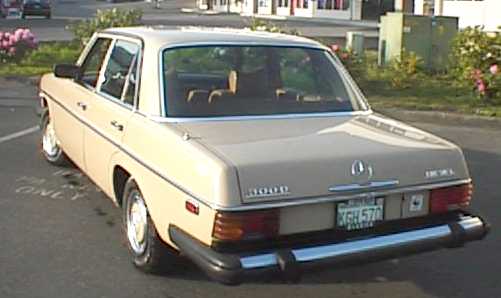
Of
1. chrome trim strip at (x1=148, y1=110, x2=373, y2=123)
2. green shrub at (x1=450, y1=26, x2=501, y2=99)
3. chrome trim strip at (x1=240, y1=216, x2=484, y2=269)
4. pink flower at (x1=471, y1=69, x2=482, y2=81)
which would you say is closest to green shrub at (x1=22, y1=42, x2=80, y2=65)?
green shrub at (x1=450, y1=26, x2=501, y2=99)

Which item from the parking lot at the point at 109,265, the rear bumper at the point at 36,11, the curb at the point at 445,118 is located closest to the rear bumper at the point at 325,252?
the parking lot at the point at 109,265

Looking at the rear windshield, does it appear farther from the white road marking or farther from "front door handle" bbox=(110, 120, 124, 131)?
the white road marking

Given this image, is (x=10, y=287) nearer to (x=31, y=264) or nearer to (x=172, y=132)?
(x=31, y=264)

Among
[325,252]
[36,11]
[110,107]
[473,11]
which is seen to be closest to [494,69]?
[110,107]

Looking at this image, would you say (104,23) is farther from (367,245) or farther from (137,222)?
(367,245)

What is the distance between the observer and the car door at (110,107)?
5129mm

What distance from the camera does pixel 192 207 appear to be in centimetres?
403

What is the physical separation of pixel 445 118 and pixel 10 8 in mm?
37997

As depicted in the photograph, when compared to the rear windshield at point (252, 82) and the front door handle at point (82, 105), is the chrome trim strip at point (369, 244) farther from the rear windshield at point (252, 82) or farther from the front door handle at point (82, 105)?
the front door handle at point (82, 105)

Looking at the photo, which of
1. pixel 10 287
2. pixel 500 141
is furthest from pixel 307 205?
pixel 500 141

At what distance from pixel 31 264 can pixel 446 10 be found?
83.4 feet

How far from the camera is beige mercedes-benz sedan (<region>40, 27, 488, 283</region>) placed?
3.91 metres

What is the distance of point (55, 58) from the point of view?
57.8 ft

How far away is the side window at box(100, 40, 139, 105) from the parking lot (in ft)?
3.62
